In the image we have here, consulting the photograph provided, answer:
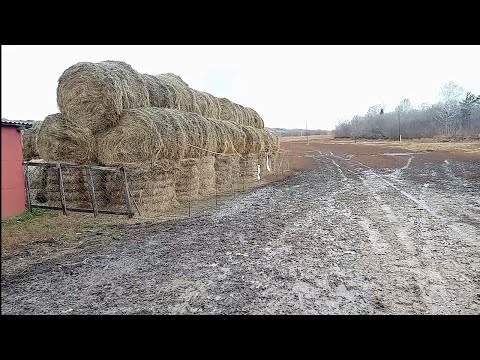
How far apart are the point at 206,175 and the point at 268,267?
21.5ft

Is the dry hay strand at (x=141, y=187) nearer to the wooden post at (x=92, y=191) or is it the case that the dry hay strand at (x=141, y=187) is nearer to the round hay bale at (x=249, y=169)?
the wooden post at (x=92, y=191)

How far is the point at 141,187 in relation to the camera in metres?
8.06

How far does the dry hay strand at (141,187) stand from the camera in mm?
7945

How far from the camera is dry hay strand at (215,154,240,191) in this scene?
12242 mm

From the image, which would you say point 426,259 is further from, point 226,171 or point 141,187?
point 226,171

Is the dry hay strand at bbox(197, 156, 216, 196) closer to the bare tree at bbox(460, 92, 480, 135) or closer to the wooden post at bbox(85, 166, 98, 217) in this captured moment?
the wooden post at bbox(85, 166, 98, 217)

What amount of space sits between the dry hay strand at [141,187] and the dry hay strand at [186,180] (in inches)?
33.7

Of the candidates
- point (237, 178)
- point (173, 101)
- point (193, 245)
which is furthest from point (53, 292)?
point (237, 178)

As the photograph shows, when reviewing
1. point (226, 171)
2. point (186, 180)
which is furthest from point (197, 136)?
point (226, 171)

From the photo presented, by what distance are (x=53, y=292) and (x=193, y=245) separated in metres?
2.20

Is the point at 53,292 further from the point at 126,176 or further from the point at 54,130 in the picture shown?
the point at 54,130

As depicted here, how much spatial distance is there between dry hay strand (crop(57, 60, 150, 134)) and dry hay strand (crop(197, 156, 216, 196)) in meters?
2.74

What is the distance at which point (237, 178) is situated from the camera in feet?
45.3

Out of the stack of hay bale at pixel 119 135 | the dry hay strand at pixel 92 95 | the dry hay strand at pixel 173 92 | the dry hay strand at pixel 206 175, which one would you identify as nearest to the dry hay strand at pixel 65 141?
the stack of hay bale at pixel 119 135
